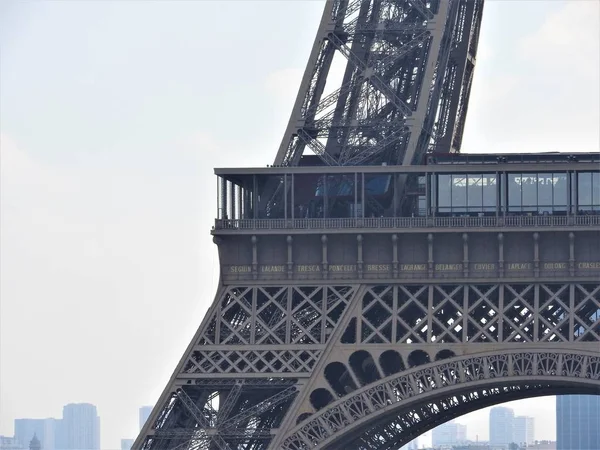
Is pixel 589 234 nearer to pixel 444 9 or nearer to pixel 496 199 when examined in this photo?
pixel 496 199

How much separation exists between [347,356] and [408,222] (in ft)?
18.4

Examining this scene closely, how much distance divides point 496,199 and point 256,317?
9.88 m

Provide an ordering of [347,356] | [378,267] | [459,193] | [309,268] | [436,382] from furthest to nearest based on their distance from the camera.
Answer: [459,193] → [309,268] → [378,267] → [347,356] → [436,382]

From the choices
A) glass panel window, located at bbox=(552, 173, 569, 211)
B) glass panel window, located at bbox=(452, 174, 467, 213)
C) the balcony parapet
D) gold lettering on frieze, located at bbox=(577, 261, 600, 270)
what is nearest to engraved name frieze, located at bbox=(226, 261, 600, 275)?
gold lettering on frieze, located at bbox=(577, 261, 600, 270)

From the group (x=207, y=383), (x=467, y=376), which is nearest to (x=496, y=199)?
(x=467, y=376)

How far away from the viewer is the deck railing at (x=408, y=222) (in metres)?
74.9

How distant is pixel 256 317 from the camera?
244 ft

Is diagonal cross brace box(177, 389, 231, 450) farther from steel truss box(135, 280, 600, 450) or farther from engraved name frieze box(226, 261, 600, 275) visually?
engraved name frieze box(226, 261, 600, 275)

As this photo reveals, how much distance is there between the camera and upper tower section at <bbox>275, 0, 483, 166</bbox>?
77.9 meters

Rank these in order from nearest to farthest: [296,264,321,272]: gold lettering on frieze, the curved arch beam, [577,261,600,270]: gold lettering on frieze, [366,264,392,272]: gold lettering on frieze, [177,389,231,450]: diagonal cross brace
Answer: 1. the curved arch beam
2. [177,389,231,450]: diagonal cross brace
3. [577,261,600,270]: gold lettering on frieze
4. [366,264,392,272]: gold lettering on frieze
5. [296,264,321,272]: gold lettering on frieze

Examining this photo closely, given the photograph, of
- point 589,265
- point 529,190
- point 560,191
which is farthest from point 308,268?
point 589,265

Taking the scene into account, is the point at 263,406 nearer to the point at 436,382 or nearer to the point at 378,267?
the point at 436,382

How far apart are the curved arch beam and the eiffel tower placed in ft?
0.23

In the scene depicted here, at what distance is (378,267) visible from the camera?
75125 millimetres
